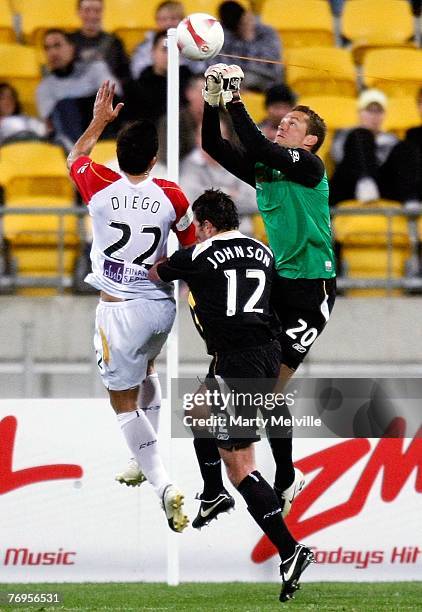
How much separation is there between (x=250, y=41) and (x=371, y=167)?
1.65 metres

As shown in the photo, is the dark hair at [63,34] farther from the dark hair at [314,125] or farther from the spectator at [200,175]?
the dark hair at [314,125]

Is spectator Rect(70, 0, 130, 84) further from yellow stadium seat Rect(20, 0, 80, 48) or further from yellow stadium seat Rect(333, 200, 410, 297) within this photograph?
yellow stadium seat Rect(333, 200, 410, 297)

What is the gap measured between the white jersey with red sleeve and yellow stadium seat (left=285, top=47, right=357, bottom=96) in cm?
490

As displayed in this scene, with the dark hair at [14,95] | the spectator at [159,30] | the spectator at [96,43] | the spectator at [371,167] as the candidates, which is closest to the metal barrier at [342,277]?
the spectator at [371,167]

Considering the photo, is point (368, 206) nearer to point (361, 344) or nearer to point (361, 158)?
point (361, 158)

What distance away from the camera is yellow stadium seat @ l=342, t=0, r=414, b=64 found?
1237cm

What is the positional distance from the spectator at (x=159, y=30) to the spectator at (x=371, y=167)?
1328 mm

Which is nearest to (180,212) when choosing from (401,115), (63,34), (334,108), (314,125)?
(314,125)

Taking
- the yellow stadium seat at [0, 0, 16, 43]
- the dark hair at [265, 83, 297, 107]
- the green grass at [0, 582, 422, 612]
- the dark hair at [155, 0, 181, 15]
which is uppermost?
the dark hair at [155, 0, 181, 15]

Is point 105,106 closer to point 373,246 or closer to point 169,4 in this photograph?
point 373,246

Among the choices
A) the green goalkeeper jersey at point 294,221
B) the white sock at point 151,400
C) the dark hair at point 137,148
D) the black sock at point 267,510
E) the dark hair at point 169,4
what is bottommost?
the black sock at point 267,510

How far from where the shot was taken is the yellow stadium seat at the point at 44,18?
11.9 metres

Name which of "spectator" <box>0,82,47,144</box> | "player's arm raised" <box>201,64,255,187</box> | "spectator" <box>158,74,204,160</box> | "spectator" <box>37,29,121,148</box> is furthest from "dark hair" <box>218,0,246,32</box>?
"player's arm raised" <box>201,64,255,187</box>

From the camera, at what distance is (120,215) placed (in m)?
6.84
